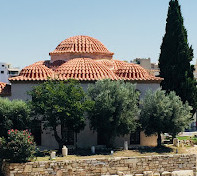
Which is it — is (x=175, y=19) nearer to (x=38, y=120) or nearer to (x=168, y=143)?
(x=168, y=143)

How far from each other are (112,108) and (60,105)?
3.70 meters

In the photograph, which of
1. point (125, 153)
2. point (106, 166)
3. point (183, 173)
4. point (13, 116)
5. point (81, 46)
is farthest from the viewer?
point (81, 46)

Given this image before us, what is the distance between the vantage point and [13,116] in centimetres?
2756

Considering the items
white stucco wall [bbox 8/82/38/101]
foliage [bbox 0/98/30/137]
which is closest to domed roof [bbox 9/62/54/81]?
white stucco wall [bbox 8/82/38/101]

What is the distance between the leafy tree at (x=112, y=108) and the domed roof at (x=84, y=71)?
2031 mm

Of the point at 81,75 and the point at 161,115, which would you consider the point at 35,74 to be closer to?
the point at 81,75

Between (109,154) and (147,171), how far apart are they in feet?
9.46

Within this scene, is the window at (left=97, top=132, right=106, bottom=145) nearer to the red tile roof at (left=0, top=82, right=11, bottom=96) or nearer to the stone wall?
the stone wall

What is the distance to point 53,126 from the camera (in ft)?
93.3

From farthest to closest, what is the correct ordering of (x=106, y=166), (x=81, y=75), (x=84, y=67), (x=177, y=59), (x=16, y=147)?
(x=177, y=59), (x=84, y=67), (x=81, y=75), (x=106, y=166), (x=16, y=147)

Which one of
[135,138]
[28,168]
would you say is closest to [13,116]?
[28,168]

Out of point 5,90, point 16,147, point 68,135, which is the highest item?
point 5,90

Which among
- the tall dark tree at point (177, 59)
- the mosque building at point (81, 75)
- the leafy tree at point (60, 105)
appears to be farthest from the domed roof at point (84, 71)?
the tall dark tree at point (177, 59)

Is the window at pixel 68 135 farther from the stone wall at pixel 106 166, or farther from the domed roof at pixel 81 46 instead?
the domed roof at pixel 81 46
